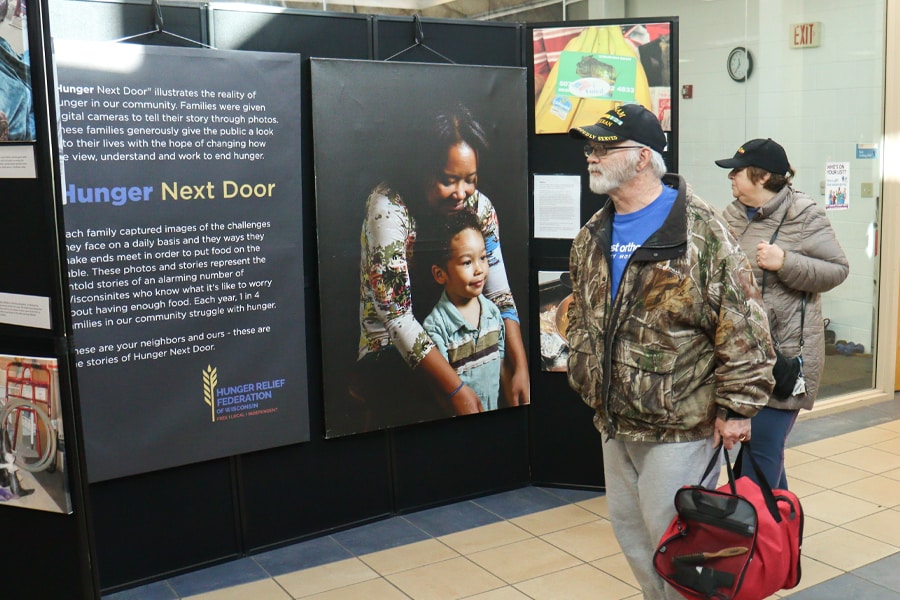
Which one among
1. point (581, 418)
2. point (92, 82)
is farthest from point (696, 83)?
point (92, 82)

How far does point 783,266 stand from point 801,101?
3230 millimetres

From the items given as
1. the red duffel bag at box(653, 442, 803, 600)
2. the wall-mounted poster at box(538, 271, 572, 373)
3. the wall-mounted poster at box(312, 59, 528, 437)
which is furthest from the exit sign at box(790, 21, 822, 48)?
the red duffel bag at box(653, 442, 803, 600)

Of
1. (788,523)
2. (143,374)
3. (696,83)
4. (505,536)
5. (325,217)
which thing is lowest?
(505,536)

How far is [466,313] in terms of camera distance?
4.22m

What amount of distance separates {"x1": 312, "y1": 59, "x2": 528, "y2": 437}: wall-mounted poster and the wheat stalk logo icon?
1.59 ft

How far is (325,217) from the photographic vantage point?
3850 millimetres

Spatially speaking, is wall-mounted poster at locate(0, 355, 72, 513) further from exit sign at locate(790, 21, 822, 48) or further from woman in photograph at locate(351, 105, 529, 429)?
exit sign at locate(790, 21, 822, 48)

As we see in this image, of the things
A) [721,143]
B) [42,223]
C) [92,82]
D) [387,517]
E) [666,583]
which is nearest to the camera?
[42,223]

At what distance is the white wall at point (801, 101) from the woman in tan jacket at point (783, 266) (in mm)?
2746

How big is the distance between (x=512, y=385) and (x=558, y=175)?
102 centimetres

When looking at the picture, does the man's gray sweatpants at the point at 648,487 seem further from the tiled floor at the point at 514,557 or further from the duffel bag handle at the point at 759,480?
the tiled floor at the point at 514,557

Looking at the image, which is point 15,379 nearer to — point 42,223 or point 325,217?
point 42,223

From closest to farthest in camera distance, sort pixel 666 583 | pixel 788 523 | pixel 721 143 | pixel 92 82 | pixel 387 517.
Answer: pixel 788 523 → pixel 666 583 → pixel 92 82 → pixel 387 517 → pixel 721 143

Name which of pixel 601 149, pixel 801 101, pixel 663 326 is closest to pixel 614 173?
pixel 601 149
